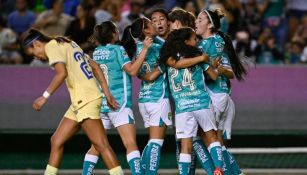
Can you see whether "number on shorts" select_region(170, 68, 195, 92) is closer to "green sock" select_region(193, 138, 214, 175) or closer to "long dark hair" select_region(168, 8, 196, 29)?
"long dark hair" select_region(168, 8, 196, 29)

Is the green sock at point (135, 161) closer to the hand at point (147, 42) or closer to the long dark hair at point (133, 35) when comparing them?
the hand at point (147, 42)

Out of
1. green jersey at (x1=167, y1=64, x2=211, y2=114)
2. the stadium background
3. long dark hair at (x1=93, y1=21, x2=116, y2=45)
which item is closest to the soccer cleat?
green jersey at (x1=167, y1=64, x2=211, y2=114)

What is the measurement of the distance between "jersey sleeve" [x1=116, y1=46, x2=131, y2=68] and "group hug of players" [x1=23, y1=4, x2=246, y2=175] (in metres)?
0.01

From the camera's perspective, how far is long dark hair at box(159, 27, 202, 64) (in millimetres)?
12922

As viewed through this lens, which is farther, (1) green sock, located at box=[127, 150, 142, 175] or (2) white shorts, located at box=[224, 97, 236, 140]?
(2) white shorts, located at box=[224, 97, 236, 140]

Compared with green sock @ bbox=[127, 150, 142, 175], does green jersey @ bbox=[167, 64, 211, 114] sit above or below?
above

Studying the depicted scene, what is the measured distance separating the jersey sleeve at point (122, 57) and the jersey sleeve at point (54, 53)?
0.89 meters

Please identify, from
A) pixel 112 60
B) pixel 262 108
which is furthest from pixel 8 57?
pixel 112 60

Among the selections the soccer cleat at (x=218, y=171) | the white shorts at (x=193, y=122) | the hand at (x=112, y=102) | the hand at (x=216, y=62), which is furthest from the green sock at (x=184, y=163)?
the hand at (x=216, y=62)

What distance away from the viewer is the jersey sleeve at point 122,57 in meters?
13.1

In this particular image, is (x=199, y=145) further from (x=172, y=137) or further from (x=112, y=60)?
(x=172, y=137)

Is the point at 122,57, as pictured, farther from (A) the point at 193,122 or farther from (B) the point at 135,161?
(B) the point at 135,161

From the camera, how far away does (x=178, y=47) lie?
13.0 metres

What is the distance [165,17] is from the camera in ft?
44.3
